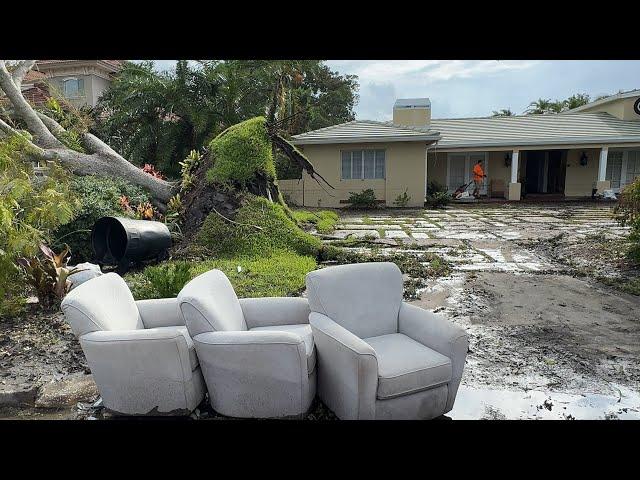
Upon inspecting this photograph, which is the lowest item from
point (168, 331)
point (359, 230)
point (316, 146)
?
point (359, 230)

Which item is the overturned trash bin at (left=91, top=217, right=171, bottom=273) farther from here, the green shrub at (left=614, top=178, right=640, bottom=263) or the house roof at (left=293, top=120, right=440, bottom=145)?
the house roof at (left=293, top=120, right=440, bottom=145)

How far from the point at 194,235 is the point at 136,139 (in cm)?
973

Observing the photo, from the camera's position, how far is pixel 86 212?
25.8 ft

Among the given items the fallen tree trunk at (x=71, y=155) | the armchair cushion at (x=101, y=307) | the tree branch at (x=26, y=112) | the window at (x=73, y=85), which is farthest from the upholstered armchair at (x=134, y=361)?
the window at (x=73, y=85)

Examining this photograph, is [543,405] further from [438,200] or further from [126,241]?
[438,200]

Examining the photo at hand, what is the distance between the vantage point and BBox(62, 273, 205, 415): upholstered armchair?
291cm

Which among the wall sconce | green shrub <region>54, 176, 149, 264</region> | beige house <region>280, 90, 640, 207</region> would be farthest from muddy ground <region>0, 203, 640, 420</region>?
the wall sconce

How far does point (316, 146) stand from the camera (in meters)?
17.0

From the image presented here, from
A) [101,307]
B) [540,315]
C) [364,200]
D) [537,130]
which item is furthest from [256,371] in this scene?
[537,130]

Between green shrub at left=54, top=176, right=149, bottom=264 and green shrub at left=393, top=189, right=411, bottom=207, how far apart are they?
10298 millimetres

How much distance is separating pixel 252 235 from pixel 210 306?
5.29 metres

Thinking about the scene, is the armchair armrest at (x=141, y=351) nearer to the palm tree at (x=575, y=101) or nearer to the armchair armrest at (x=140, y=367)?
the armchair armrest at (x=140, y=367)
